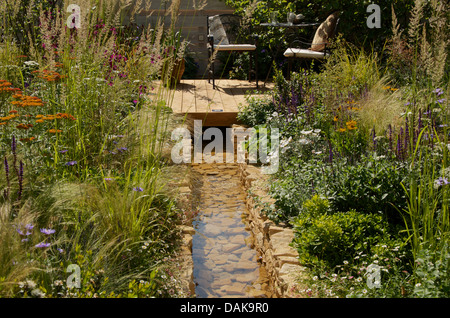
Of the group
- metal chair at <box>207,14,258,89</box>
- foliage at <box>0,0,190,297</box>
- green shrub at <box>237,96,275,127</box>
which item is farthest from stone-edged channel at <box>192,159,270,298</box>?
metal chair at <box>207,14,258,89</box>

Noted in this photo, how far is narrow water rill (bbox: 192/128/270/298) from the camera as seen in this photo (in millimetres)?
3104

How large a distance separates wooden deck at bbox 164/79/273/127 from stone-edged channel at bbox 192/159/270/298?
74 centimetres

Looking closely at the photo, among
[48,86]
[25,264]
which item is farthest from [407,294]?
[48,86]

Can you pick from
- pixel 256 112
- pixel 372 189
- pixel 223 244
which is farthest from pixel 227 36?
pixel 372 189

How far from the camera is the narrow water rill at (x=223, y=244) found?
310 centimetres

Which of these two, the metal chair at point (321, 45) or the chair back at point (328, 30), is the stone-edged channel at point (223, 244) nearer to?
the metal chair at point (321, 45)

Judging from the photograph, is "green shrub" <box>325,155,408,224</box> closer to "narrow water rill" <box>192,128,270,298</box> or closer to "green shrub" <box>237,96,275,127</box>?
"narrow water rill" <box>192,128,270,298</box>

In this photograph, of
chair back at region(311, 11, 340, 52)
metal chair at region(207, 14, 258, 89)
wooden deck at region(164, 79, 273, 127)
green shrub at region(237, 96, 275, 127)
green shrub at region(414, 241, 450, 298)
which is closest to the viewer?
green shrub at region(414, 241, 450, 298)

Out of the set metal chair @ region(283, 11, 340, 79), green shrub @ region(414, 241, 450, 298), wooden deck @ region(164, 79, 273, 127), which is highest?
metal chair @ region(283, 11, 340, 79)

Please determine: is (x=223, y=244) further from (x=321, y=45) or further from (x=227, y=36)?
(x=227, y=36)

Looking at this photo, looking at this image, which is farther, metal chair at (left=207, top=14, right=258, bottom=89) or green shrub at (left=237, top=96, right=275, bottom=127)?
metal chair at (left=207, top=14, right=258, bottom=89)

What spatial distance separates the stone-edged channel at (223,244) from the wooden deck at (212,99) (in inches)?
29.3
